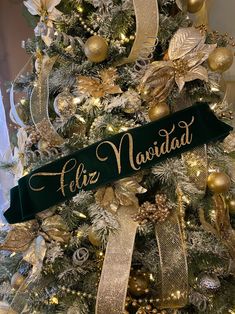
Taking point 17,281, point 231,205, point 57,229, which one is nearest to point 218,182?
point 231,205

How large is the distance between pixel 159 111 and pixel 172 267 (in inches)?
13.1

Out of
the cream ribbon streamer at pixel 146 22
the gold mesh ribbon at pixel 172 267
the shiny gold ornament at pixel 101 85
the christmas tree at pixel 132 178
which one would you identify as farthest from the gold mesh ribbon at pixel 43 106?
the gold mesh ribbon at pixel 172 267

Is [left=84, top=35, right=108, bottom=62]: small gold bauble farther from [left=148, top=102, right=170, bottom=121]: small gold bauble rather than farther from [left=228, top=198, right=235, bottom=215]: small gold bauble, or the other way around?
[left=228, top=198, right=235, bottom=215]: small gold bauble

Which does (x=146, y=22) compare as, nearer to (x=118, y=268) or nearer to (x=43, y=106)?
(x=43, y=106)

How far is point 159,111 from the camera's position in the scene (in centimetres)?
86

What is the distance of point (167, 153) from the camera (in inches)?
33.2

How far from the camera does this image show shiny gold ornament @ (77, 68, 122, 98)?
90 cm

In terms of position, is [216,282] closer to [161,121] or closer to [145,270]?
A: [145,270]

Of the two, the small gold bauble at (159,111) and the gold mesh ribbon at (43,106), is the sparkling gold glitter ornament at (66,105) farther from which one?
the small gold bauble at (159,111)

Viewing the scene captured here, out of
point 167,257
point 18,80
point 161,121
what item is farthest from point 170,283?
point 18,80

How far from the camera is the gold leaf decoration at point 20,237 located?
91 cm

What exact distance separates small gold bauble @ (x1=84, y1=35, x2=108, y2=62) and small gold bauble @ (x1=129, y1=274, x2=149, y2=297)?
0.50m

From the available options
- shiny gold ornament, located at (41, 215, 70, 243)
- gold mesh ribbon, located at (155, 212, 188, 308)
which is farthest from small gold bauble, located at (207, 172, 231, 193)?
shiny gold ornament, located at (41, 215, 70, 243)

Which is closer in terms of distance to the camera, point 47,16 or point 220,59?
point 220,59
